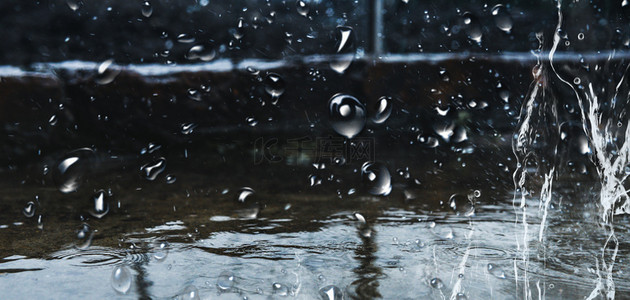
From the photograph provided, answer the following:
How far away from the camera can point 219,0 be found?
12.9 ft

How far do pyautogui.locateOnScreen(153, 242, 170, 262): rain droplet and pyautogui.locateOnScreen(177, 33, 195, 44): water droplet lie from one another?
8.06 ft

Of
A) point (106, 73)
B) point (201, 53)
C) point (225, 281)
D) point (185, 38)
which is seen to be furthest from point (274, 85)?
point (225, 281)

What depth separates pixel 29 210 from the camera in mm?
2186

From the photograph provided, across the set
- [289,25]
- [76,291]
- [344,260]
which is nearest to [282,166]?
[289,25]

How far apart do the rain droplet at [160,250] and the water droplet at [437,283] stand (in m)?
0.61

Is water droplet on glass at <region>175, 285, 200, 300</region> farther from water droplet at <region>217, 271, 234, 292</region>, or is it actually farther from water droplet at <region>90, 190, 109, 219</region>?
water droplet at <region>90, 190, 109, 219</region>

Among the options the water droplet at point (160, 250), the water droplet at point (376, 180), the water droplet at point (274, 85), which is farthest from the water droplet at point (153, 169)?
the water droplet at point (160, 250)

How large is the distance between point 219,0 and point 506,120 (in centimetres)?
185

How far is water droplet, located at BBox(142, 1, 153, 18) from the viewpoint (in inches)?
156

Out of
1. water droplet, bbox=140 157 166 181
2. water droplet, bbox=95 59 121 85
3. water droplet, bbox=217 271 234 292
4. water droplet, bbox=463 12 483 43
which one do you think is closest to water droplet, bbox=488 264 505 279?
water droplet, bbox=217 271 234 292

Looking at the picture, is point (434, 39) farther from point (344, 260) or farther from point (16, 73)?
point (344, 260)

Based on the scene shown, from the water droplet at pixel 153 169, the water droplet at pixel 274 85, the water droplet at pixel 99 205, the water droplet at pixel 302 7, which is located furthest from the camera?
the water droplet at pixel 302 7

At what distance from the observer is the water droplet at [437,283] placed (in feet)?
4.32

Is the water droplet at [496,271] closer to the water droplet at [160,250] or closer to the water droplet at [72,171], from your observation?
the water droplet at [160,250]
